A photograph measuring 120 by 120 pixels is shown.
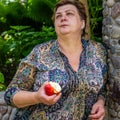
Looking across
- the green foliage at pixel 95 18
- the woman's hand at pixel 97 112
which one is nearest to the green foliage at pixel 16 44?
the green foliage at pixel 95 18

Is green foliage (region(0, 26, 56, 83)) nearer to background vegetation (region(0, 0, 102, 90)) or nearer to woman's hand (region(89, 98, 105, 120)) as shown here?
background vegetation (region(0, 0, 102, 90))

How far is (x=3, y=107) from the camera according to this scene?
157 inches

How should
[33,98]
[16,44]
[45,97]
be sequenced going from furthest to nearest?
[16,44], [33,98], [45,97]

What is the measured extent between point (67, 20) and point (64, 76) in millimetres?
385

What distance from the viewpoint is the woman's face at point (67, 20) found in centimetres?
260

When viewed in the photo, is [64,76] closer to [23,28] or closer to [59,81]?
[59,81]

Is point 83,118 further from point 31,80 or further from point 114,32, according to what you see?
point 114,32

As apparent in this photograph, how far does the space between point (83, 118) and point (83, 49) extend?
0.49m

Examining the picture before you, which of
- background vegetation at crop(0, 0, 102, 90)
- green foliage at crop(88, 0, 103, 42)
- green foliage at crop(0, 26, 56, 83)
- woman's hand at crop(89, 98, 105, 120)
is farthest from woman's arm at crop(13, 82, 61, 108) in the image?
green foliage at crop(0, 26, 56, 83)

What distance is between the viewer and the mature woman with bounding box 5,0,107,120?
8.39 feet

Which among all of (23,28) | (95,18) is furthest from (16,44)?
(95,18)

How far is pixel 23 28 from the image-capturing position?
5148mm

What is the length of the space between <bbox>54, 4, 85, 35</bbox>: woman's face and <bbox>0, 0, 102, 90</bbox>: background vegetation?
1.67 metres

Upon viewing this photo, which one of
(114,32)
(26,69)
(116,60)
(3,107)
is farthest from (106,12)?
(3,107)
